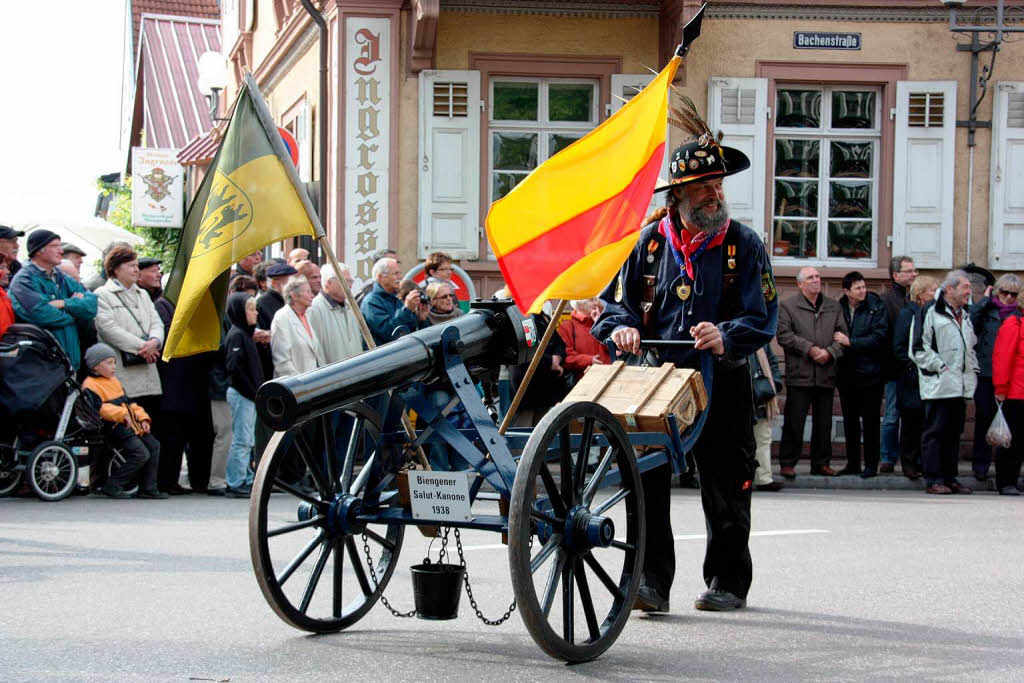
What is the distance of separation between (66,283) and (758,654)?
8347 millimetres

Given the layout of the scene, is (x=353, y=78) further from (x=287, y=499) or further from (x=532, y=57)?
(x=287, y=499)

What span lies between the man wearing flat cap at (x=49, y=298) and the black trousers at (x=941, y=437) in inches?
304

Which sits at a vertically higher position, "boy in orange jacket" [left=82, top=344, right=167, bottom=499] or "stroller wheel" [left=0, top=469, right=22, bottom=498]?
"boy in orange jacket" [left=82, top=344, right=167, bottom=499]

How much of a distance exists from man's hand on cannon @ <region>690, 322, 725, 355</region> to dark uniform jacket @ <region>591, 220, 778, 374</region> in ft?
0.55

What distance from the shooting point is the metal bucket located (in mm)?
6109

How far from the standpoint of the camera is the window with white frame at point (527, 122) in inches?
711

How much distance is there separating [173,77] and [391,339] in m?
32.7

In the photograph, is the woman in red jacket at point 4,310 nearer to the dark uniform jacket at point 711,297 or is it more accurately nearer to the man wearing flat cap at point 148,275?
the man wearing flat cap at point 148,275

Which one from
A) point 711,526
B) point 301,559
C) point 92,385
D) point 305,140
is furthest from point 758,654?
point 305,140

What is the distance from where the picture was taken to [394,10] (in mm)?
17656

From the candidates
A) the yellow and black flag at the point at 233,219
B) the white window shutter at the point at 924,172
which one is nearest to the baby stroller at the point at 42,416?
the yellow and black flag at the point at 233,219

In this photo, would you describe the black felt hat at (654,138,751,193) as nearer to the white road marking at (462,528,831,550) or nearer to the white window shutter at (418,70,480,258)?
the white road marking at (462,528,831,550)

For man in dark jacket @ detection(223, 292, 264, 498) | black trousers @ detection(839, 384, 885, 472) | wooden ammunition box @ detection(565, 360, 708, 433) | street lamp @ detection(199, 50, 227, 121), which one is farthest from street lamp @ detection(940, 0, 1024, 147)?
street lamp @ detection(199, 50, 227, 121)

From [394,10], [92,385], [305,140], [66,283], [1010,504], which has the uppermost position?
[394,10]
